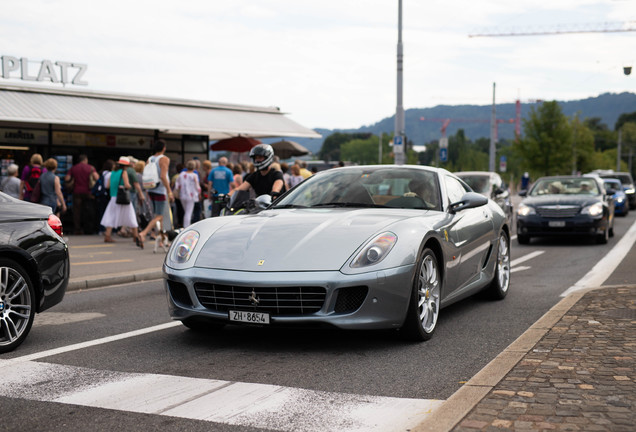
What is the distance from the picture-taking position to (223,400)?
4648mm

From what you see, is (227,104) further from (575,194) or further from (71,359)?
(71,359)

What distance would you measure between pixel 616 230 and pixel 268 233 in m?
17.7

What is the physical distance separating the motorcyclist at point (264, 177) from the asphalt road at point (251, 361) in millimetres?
1830

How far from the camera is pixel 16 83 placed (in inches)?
808

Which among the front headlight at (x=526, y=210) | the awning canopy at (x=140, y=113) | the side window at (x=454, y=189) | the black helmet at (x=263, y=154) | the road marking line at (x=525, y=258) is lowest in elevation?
the road marking line at (x=525, y=258)

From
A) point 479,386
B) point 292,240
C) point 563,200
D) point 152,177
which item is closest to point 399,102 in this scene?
point 563,200

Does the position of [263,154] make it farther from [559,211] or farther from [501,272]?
[559,211]

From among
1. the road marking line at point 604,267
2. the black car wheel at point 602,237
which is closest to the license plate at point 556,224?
the black car wheel at point 602,237

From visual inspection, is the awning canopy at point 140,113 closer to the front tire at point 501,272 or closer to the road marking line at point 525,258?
the road marking line at point 525,258

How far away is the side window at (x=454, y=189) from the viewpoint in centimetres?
775

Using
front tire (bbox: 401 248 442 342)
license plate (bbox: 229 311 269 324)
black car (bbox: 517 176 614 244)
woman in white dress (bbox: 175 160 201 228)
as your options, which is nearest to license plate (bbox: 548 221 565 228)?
black car (bbox: 517 176 614 244)

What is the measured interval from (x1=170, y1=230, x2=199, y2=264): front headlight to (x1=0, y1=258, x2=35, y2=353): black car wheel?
43.6 inches

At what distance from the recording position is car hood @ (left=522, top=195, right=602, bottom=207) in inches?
669

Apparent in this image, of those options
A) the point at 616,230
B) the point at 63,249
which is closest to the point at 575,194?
the point at 616,230
